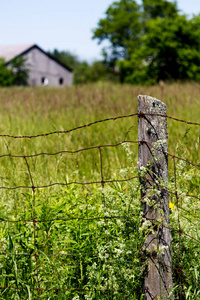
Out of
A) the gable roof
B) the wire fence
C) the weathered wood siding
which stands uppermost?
the gable roof

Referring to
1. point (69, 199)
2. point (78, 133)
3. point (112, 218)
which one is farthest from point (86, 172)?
point (112, 218)

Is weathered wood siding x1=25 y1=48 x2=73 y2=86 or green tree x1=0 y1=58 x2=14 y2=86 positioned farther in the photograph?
weathered wood siding x1=25 y1=48 x2=73 y2=86

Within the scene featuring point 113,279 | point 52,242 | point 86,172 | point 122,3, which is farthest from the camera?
point 122,3

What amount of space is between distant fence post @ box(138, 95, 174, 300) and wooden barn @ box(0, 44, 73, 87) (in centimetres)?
5058

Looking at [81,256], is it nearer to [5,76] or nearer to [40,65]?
[5,76]

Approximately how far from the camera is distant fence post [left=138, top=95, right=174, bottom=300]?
7.13 ft

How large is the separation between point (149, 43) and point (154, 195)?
101 feet

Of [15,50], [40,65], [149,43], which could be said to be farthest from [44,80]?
[149,43]

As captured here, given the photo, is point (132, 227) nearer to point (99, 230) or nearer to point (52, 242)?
point (99, 230)

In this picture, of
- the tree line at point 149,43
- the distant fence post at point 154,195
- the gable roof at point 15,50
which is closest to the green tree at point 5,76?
the tree line at point 149,43

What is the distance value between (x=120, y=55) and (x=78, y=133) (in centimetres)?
4377

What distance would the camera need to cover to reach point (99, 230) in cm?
246

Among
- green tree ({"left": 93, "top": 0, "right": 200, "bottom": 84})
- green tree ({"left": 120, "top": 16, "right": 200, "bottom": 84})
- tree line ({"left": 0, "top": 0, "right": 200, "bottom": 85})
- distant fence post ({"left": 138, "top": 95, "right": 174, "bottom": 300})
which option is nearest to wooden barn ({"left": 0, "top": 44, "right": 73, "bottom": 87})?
tree line ({"left": 0, "top": 0, "right": 200, "bottom": 85})

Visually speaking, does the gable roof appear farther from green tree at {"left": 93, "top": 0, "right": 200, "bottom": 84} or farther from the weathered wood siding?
green tree at {"left": 93, "top": 0, "right": 200, "bottom": 84}
